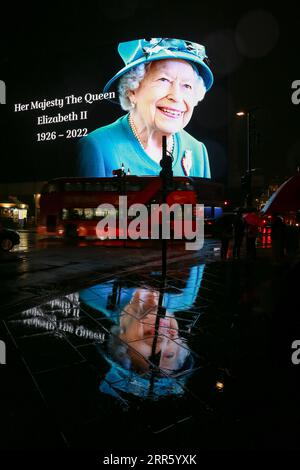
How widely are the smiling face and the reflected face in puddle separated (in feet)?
96.2

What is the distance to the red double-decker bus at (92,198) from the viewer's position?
19.6m

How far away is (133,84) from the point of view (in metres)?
34.3

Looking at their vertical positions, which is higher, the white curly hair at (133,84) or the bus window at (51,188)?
the white curly hair at (133,84)

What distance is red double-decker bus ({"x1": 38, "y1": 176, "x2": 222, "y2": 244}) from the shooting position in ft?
64.3

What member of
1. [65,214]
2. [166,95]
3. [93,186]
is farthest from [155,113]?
[65,214]

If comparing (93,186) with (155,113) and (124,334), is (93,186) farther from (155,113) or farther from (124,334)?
(124,334)

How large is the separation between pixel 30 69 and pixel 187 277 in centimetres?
4523

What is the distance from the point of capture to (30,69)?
4388 centimetres

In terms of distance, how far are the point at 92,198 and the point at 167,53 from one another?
2060 cm

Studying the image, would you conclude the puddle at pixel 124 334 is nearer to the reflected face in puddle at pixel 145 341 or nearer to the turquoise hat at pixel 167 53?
the reflected face in puddle at pixel 145 341

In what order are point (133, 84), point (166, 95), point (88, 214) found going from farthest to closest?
point (133, 84), point (166, 95), point (88, 214)

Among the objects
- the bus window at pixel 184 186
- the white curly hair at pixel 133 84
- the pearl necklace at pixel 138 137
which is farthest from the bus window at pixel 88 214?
the white curly hair at pixel 133 84

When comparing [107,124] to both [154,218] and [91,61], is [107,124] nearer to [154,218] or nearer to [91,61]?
[91,61]
